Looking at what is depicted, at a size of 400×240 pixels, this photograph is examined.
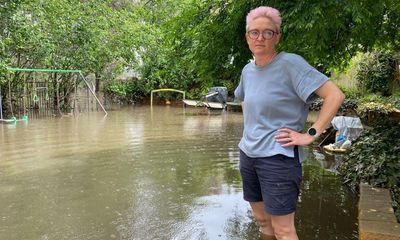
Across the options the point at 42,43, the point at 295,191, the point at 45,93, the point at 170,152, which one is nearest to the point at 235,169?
the point at 170,152

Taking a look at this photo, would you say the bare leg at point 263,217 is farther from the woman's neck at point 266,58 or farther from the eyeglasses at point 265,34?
the eyeglasses at point 265,34

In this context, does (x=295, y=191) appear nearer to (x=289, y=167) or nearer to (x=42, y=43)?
(x=289, y=167)

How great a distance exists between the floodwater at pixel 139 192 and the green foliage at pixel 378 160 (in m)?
0.28

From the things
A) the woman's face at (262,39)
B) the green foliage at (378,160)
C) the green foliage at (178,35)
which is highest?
the green foliage at (178,35)

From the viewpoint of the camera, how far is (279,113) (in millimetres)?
2217

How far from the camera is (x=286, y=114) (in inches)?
87.5

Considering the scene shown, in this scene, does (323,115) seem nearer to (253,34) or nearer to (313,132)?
(313,132)

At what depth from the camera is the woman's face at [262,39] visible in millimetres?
2234

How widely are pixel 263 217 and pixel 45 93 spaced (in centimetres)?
1498

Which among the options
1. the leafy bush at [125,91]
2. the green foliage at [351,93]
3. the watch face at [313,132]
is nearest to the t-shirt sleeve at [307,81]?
the watch face at [313,132]

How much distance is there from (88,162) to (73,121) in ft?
22.0

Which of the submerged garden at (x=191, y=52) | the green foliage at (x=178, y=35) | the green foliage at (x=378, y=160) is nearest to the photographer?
the green foliage at (x=178, y=35)

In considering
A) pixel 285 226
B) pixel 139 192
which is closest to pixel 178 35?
pixel 139 192

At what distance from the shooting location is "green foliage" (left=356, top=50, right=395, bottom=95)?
57.7ft
